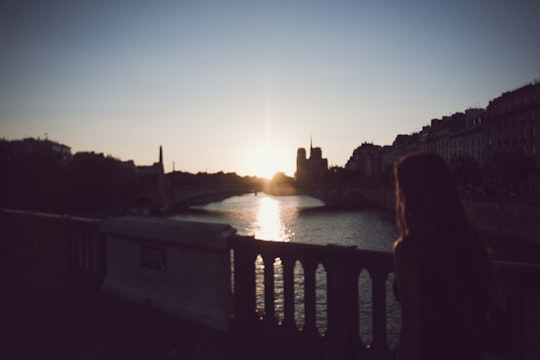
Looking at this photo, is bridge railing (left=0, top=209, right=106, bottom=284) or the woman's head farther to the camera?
bridge railing (left=0, top=209, right=106, bottom=284)

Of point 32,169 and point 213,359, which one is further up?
point 32,169

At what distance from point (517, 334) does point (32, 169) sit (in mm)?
45555

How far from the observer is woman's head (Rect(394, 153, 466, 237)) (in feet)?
6.54

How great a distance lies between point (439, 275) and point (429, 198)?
1.16ft

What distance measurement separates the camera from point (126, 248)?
20.6 feet

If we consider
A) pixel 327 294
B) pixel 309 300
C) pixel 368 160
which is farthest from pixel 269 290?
pixel 368 160

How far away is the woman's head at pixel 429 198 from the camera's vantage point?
1.99m

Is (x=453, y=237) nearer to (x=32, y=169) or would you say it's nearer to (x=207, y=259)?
(x=207, y=259)

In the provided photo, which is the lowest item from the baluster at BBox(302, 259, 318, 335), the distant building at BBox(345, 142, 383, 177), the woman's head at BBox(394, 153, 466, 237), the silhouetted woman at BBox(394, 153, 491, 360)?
the baluster at BBox(302, 259, 318, 335)

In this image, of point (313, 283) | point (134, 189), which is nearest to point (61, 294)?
point (313, 283)

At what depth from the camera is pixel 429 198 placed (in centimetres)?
203

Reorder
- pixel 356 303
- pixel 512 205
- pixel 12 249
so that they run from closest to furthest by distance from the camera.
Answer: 1. pixel 356 303
2. pixel 12 249
3. pixel 512 205

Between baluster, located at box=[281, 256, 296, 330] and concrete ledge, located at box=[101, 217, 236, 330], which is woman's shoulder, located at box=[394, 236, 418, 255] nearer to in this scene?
baluster, located at box=[281, 256, 296, 330]

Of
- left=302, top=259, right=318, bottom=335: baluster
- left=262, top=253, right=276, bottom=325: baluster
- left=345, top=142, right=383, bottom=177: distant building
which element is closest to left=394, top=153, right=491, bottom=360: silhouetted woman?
left=302, top=259, right=318, bottom=335: baluster
